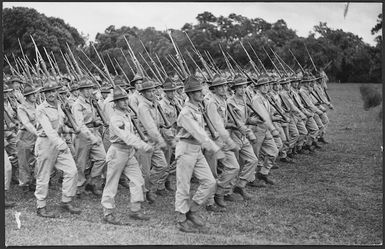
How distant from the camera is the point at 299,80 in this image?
14.9m

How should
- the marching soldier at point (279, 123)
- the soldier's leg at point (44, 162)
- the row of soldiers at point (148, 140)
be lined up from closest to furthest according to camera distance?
the row of soldiers at point (148, 140) → the soldier's leg at point (44, 162) → the marching soldier at point (279, 123)

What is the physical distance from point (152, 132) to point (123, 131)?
0.70 m

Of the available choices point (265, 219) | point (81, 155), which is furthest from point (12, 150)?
point (265, 219)

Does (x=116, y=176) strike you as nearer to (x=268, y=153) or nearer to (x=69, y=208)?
(x=69, y=208)

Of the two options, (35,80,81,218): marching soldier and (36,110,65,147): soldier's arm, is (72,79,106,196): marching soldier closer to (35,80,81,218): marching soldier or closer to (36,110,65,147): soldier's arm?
(35,80,81,218): marching soldier

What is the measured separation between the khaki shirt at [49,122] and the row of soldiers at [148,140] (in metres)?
0.02

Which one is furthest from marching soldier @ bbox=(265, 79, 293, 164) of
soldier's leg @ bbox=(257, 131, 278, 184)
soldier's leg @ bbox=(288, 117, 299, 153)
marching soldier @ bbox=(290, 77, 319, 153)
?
marching soldier @ bbox=(290, 77, 319, 153)

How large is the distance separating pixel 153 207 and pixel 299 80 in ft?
23.8

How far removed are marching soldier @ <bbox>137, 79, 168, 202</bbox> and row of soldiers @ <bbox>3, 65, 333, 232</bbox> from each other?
0.8 inches

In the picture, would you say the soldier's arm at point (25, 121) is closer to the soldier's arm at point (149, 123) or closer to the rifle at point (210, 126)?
the soldier's arm at point (149, 123)

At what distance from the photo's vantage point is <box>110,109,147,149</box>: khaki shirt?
26.2 ft

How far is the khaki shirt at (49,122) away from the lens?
8.36m

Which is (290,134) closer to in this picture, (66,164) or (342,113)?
(66,164)

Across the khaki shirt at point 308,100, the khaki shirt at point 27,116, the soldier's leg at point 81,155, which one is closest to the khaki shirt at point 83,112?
the soldier's leg at point 81,155
